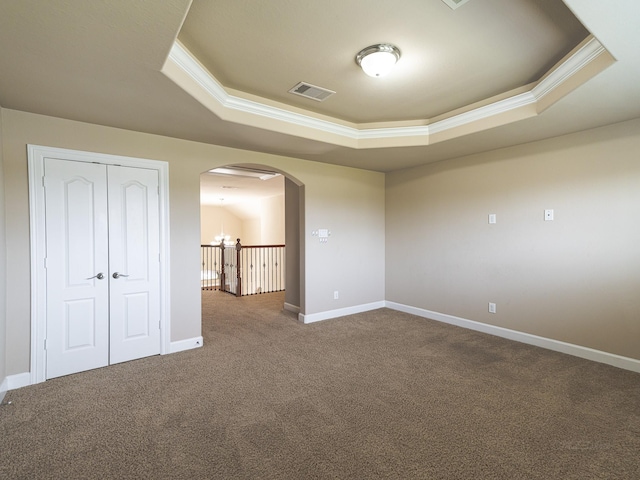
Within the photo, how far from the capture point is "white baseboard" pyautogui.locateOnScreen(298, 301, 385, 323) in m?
5.16

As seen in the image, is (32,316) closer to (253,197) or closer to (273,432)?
(273,432)

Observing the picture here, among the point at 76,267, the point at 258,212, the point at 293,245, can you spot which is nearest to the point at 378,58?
the point at 76,267

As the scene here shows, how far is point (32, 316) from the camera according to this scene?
3.11m

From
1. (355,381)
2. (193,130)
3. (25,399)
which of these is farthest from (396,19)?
(25,399)

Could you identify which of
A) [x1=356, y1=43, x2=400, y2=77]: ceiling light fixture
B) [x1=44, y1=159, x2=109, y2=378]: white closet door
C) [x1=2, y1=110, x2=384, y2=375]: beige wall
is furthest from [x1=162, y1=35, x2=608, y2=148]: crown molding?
[x1=44, y1=159, x2=109, y2=378]: white closet door

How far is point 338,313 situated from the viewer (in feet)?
18.0

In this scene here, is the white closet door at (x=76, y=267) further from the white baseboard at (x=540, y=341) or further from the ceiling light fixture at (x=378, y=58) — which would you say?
the white baseboard at (x=540, y=341)

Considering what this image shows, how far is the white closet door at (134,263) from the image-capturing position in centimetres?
354

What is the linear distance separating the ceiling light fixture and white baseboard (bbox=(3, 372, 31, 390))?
14.0ft

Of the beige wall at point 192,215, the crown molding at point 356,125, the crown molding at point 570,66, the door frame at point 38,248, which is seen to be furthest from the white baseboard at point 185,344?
the crown molding at point 570,66

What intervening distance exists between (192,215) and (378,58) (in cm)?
279

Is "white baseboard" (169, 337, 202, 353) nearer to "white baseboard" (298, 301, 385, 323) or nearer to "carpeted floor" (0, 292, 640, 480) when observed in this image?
"carpeted floor" (0, 292, 640, 480)

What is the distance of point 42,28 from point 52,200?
1949 millimetres

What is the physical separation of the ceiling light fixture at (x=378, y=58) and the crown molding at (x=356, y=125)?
1.27 m
